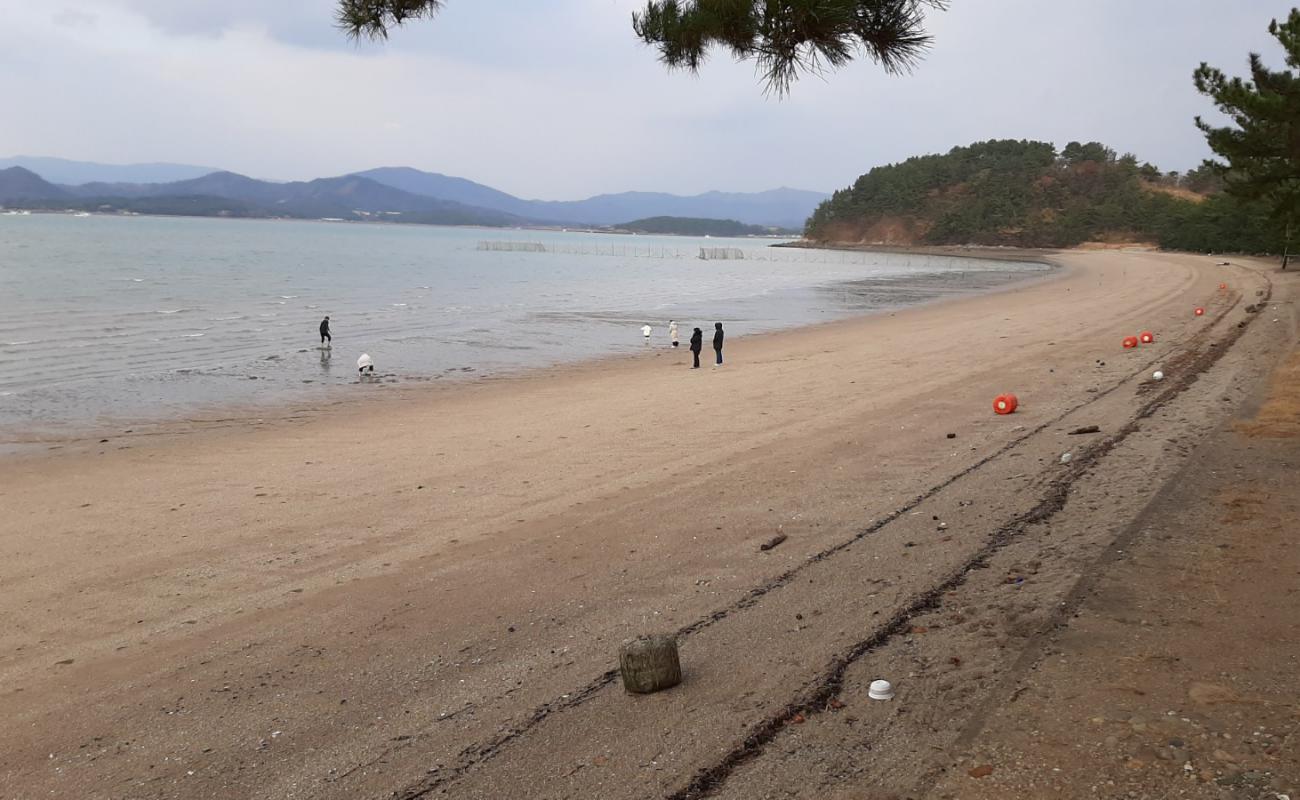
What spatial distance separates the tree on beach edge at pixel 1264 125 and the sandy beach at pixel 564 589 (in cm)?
592

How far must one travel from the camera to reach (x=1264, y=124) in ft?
66.3

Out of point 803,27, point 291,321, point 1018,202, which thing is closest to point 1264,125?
point 803,27

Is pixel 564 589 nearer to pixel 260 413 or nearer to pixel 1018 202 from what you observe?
pixel 260 413

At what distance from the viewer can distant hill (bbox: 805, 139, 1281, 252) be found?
371 feet

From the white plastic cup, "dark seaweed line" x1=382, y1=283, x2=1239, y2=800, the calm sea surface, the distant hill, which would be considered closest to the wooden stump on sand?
"dark seaweed line" x1=382, y1=283, x2=1239, y2=800

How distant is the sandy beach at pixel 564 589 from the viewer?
13.8 ft

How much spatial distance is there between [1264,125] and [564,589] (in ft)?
71.7

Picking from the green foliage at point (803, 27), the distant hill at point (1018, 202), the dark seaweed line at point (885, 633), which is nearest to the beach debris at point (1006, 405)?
the dark seaweed line at point (885, 633)

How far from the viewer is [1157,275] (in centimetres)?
4672

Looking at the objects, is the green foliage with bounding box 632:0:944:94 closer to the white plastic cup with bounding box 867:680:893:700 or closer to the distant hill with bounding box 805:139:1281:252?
the white plastic cup with bounding box 867:680:893:700

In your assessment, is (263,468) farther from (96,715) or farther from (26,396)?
(26,396)

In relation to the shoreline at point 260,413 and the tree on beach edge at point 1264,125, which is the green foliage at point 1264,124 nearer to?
the tree on beach edge at point 1264,125

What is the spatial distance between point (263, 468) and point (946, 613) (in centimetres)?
880

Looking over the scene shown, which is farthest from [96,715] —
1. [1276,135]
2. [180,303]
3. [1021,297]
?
[1021,297]
